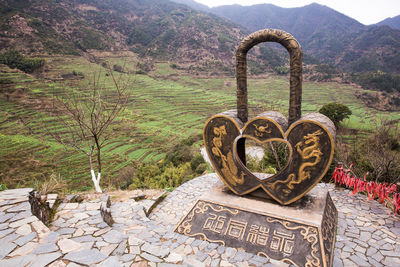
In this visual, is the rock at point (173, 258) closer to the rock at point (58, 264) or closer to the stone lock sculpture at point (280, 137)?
the rock at point (58, 264)

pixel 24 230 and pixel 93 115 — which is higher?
pixel 93 115

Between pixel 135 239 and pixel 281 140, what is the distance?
280cm

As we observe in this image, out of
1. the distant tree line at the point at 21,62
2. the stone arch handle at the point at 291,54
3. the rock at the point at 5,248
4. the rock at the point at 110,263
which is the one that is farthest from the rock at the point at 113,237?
the distant tree line at the point at 21,62

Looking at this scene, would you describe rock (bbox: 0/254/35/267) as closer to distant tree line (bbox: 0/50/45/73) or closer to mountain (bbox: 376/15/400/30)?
distant tree line (bbox: 0/50/45/73)

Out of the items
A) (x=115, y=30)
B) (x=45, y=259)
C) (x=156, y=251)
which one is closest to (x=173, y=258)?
(x=156, y=251)

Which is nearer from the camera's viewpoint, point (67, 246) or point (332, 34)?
point (67, 246)

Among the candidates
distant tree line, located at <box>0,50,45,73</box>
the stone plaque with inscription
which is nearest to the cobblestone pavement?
the stone plaque with inscription

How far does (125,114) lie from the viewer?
84.9 ft

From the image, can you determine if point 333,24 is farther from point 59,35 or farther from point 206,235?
point 206,235

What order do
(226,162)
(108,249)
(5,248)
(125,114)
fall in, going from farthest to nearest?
(125,114), (226,162), (108,249), (5,248)

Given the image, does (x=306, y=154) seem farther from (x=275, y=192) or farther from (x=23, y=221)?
(x=23, y=221)

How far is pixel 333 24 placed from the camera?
357 ft

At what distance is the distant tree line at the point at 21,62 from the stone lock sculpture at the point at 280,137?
3713 cm

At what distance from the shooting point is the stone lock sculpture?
11.8 ft
